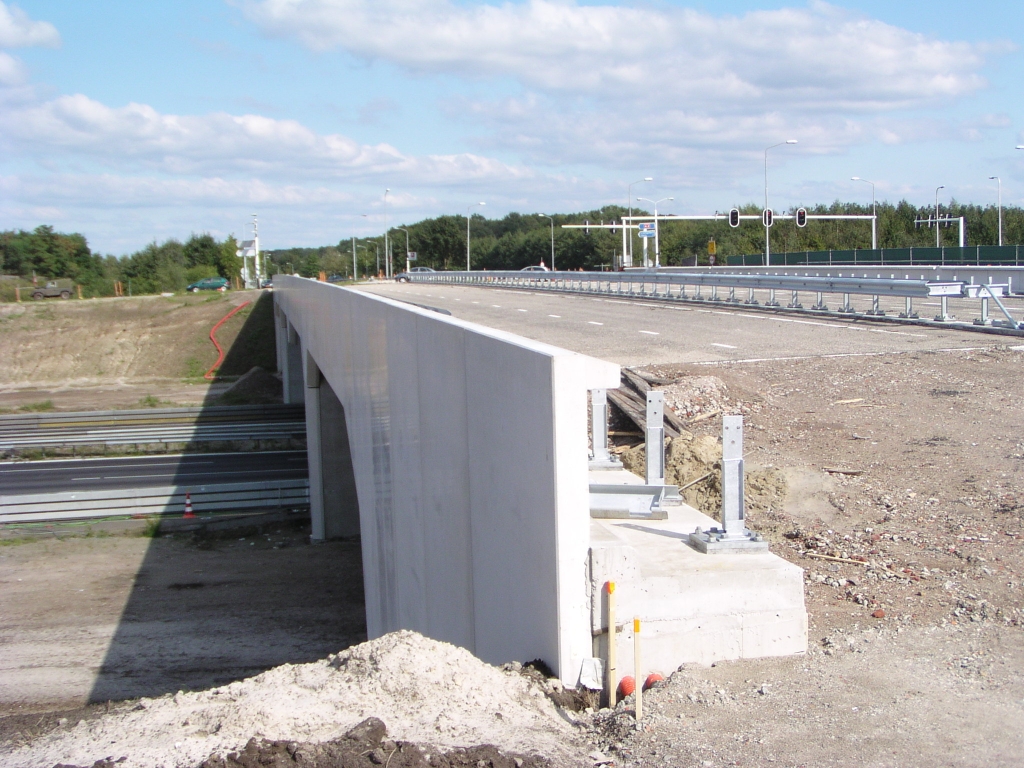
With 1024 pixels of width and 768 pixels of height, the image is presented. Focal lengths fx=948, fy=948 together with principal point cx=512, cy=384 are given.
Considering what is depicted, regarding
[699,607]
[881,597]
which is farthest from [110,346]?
[699,607]

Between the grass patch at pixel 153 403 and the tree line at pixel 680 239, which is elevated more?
the tree line at pixel 680 239

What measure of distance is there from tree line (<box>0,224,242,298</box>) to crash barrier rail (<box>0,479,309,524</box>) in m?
80.4

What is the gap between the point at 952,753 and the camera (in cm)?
371

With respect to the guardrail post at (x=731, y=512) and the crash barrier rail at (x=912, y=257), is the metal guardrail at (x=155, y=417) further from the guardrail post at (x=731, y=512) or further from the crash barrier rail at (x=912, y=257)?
the guardrail post at (x=731, y=512)

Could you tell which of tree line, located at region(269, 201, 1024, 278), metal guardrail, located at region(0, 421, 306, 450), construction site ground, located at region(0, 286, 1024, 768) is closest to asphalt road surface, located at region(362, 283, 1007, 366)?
construction site ground, located at region(0, 286, 1024, 768)

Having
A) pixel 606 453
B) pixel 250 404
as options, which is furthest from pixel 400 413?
pixel 250 404

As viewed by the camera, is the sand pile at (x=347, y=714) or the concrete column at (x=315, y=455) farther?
the concrete column at (x=315, y=455)

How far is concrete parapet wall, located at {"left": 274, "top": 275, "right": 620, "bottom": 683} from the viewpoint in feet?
13.4

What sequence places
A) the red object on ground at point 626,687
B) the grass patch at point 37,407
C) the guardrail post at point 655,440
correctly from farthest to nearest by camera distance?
the grass patch at point 37,407 → the guardrail post at point 655,440 → the red object on ground at point 626,687

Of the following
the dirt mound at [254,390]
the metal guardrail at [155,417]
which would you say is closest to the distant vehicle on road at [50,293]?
the dirt mound at [254,390]

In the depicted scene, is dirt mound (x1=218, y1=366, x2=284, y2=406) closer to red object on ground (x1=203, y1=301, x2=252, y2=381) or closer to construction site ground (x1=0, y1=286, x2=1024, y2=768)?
red object on ground (x1=203, y1=301, x2=252, y2=381)

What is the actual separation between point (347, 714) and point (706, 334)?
1715 cm

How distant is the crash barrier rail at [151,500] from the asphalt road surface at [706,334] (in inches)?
310

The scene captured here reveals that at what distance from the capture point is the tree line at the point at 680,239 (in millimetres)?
87312
